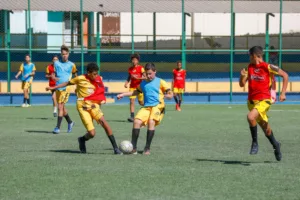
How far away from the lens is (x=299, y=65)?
40031 mm

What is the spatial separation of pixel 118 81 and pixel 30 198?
28.5m

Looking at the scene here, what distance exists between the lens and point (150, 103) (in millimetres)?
13164

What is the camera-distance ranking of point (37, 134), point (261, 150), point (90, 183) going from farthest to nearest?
point (37, 134), point (261, 150), point (90, 183)

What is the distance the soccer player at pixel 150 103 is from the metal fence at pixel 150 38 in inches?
675

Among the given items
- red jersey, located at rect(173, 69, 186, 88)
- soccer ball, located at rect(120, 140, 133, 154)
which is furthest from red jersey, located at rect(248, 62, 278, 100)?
red jersey, located at rect(173, 69, 186, 88)

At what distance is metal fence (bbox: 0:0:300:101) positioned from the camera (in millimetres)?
34500

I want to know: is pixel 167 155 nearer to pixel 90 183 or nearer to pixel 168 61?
pixel 90 183

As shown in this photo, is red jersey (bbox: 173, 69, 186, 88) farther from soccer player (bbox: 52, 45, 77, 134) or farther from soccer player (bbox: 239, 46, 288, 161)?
soccer player (bbox: 239, 46, 288, 161)

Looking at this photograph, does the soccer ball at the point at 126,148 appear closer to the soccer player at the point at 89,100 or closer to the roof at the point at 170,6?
the soccer player at the point at 89,100

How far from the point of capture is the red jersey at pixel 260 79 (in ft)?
39.1

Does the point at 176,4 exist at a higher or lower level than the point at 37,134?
higher

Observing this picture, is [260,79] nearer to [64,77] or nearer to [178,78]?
[64,77]

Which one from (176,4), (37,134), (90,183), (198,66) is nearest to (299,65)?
(198,66)

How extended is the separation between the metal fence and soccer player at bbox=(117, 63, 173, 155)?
675 inches
